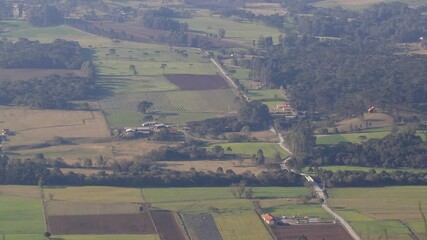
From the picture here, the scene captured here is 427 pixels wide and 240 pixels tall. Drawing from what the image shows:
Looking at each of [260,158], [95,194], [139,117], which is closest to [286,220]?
[95,194]

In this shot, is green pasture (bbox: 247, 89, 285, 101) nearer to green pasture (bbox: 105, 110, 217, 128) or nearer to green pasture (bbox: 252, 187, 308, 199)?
green pasture (bbox: 105, 110, 217, 128)

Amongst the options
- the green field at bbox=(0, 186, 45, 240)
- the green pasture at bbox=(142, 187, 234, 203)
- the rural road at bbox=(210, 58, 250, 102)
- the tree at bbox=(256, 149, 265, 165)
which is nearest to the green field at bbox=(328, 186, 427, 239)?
the green pasture at bbox=(142, 187, 234, 203)

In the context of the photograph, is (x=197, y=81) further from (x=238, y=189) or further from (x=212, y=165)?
(x=238, y=189)

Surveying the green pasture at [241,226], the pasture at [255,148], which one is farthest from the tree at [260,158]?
the green pasture at [241,226]

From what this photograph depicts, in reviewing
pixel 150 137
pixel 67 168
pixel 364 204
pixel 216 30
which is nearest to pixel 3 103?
pixel 150 137

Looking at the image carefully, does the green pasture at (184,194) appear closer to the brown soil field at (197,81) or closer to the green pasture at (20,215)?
the green pasture at (20,215)

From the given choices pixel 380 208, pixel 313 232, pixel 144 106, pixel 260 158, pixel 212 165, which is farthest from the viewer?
pixel 144 106
